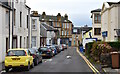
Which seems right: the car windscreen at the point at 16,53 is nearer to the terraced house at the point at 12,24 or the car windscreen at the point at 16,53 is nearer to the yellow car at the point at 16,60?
the yellow car at the point at 16,60

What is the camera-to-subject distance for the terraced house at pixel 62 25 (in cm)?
11375

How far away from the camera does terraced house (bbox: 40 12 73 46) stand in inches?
4478

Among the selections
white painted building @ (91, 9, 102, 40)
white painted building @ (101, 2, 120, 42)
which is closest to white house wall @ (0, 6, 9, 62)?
white painted building @ (101, 2, 120, 42)

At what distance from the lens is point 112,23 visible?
3872 cm

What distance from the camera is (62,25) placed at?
116 meters

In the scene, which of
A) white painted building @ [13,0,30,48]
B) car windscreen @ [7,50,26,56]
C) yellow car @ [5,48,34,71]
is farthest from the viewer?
white painted building @ [13,0,30,48]

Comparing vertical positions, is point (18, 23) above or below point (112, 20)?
below

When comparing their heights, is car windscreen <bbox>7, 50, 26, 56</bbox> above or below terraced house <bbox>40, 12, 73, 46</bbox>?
below

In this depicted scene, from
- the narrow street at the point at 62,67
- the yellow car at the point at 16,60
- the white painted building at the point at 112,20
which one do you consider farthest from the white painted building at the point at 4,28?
the white painted building at the point at 112,20

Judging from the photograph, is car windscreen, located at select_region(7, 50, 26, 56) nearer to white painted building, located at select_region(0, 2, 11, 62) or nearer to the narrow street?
the narrow street

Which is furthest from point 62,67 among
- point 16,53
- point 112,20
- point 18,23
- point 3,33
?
point 112,20

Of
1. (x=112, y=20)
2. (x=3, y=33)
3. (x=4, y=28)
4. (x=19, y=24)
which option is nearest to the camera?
(x=3, y=33)

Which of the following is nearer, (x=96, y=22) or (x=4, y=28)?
(x=4, y=28)

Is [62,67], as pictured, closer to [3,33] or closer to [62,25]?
[3,33]
